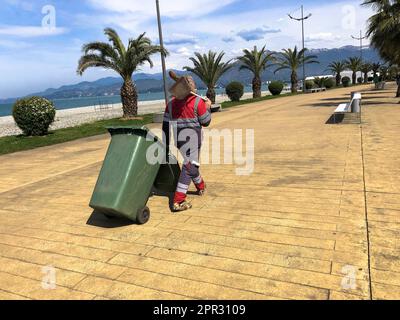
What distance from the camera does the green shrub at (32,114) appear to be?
13.6m

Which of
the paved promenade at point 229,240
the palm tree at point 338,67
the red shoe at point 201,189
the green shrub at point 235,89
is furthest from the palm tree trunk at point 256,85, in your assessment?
the red shoe at point 201,189

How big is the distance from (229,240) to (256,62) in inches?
1343

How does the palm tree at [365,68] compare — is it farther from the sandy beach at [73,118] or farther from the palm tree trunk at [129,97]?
the palm tree trunk at [129,97]

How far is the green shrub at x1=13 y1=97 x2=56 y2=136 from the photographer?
44.8ft

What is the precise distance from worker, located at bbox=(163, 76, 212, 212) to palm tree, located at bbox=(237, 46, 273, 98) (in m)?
32.4

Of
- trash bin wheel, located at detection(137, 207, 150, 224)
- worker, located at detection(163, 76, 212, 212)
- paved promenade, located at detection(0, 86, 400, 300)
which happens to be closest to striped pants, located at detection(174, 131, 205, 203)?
worker, located at detection(163, 76, 212, 212)

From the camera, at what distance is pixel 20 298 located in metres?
2.82

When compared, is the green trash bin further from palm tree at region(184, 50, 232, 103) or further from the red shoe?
palm tree at region(184, 50, 232, 103)

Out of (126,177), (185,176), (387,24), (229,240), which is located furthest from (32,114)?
(387,24)

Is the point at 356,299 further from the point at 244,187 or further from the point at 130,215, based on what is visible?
the point at 244,187

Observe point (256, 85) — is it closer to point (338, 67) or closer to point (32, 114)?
point (32, 114)

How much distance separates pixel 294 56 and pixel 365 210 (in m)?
42.6

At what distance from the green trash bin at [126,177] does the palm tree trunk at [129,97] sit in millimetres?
16627

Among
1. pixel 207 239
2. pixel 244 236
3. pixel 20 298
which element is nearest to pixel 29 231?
pixel 20 298
